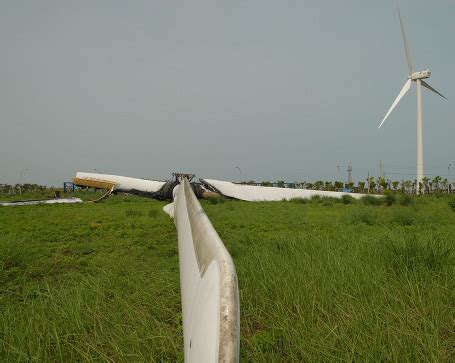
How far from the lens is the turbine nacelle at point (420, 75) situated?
28.6m

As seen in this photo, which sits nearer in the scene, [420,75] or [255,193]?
[255,193]

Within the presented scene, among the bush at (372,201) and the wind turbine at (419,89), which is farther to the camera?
the wind turbine at (419,89)

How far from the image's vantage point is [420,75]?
28828mm

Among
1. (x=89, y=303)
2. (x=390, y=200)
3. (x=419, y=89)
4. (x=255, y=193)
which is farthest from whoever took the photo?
(x=419, y=89)

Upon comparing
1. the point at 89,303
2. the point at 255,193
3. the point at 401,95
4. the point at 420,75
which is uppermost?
the point at 420,75

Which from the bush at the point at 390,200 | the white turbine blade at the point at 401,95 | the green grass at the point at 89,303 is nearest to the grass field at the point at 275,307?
the green grass at the point at 89,303

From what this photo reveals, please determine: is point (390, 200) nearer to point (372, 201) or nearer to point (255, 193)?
point (372, 201)

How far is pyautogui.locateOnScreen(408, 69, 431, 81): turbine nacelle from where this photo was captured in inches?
1125

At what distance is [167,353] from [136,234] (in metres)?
5.15

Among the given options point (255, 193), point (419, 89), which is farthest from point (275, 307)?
point (419, 89)

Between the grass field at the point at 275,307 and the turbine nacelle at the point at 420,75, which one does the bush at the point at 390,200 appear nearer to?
the grass field at the point at 275,307

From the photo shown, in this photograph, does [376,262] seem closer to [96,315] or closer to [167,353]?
[167,353]

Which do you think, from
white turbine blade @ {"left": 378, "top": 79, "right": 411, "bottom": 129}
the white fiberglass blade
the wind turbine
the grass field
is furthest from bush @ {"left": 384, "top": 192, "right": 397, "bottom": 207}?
the grass field

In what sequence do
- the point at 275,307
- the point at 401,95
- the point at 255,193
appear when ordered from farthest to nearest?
the point at 401,95 → the point at 255,193 → the point at 275,307
